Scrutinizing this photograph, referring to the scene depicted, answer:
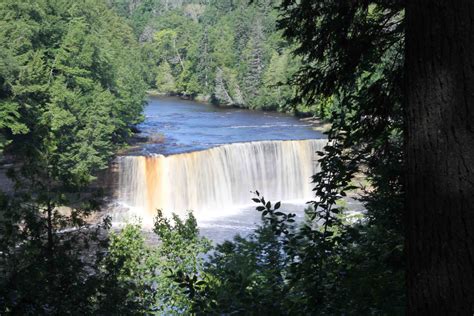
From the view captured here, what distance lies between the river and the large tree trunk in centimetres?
1852

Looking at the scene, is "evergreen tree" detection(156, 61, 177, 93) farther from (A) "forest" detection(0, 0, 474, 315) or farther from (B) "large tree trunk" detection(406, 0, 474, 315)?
(B) "large tree trunk" detection(406, 0, 474, 315)

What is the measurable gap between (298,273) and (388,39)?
1.58 metres

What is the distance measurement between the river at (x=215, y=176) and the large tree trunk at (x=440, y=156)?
729 inches

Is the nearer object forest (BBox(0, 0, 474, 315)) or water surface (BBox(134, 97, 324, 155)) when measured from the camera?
forest (BBox(0, 0, 474, 315))

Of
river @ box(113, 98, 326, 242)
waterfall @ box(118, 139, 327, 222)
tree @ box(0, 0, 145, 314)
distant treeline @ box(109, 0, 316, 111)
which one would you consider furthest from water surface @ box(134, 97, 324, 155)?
distant treeline @ box(109, 0, 316, 111)

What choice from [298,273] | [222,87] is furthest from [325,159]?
[222,87]

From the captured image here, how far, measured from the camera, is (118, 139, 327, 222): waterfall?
2333 centimetres

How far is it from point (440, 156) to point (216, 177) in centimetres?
2267

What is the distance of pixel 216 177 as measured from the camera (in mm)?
24234

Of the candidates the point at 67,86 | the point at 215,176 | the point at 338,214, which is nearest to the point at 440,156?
the point at 338,214

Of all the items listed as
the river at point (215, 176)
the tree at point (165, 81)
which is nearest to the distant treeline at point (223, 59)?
the tree at point (165, 81)

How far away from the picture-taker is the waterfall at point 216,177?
2333 cm

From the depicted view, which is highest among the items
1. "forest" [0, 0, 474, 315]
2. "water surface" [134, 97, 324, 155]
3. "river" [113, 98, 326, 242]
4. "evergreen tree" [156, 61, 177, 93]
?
"evergreen tree" [156, 61, 177, 93]

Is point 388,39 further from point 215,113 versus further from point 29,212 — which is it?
point 215,113
